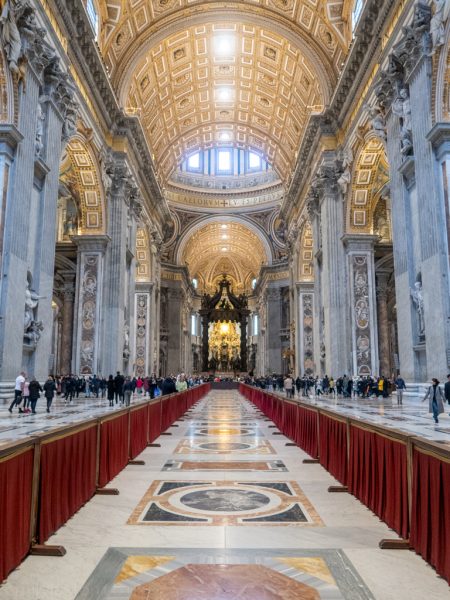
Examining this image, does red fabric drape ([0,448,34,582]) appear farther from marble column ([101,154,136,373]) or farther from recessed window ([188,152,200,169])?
recessed window ([188,152,200,169])

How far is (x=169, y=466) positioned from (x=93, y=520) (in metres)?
2.21

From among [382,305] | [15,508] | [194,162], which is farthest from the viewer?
[194,162]

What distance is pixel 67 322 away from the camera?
20047 mm

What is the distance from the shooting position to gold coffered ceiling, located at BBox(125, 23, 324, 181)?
21641mm

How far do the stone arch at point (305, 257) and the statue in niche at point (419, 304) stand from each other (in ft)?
48.9

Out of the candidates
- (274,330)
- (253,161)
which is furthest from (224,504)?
(253,161)

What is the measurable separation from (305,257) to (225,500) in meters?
23.8

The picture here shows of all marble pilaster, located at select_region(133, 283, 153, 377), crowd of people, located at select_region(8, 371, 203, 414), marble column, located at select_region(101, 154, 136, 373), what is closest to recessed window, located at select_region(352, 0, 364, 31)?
marble column, located at select_region(101, 154, 136, 373)

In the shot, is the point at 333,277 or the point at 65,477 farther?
the point at 333,277

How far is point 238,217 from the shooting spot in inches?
1697

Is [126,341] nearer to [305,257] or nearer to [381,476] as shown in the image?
[305,257]

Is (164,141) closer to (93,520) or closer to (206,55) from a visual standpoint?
(206,55)

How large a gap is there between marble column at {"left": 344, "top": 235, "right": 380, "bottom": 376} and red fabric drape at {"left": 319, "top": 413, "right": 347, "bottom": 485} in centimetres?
1148

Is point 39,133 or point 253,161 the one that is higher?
point 253,161
